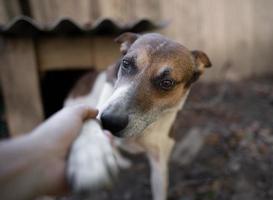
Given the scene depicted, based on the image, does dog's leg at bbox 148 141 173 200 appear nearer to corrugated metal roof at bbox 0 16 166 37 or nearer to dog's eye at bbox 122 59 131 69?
dog's eye at bbox 122 59 131 69

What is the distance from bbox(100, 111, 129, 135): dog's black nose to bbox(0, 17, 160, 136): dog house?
1.41 m

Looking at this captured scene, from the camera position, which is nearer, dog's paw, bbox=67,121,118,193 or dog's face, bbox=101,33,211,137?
dog's paw, bbox=67,121,118,193

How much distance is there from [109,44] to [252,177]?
192 cm

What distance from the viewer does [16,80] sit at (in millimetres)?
3580

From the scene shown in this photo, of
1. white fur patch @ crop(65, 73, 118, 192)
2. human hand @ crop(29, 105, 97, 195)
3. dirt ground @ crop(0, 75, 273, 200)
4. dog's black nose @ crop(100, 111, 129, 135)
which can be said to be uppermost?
human hand @ crop(29, 105, 97, 195)

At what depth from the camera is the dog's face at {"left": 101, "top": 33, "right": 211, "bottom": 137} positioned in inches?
87.8

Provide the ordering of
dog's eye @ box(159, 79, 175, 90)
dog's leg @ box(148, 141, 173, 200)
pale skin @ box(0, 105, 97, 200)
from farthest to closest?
1. dog's leg @ box(148, 141, 173, 200)
2. dog's eye @ box(159, 79, 175, 90)
3. pale skin @ box(0, 105, 97, 200)

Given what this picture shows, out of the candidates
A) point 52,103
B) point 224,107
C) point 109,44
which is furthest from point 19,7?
point 224,107

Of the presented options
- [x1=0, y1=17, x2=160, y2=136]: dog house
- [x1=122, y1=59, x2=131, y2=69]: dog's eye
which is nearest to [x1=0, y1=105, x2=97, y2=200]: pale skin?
[x1=122, y1=59, x2=131, y2=69]: dog's eye

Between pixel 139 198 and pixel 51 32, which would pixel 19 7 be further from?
pixel 139 198

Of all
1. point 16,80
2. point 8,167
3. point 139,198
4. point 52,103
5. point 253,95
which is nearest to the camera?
point 8,167

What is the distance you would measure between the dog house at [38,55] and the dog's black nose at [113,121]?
1.41 m

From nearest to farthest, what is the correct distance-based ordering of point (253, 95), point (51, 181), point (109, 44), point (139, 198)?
point (51, 181)
point (139, 198)
point (109, 44)
point (253, 95)

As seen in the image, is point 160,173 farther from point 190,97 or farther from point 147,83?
point 190,97
